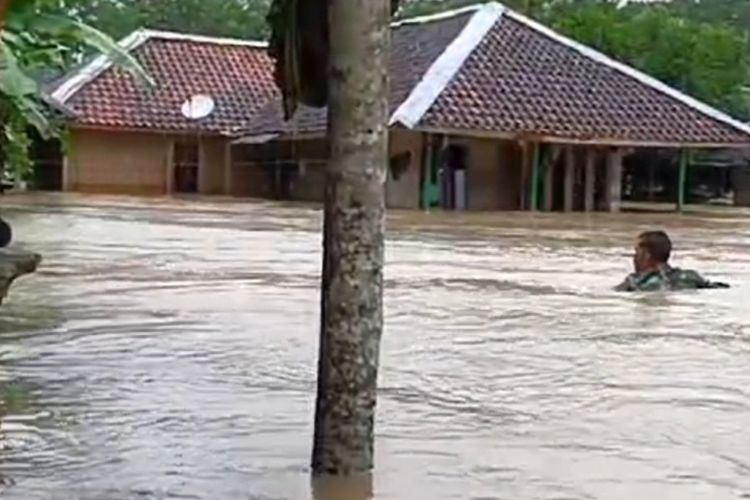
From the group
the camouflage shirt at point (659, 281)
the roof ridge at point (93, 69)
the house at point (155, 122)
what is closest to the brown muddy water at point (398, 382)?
the camouflage shirt at point (659, 281)

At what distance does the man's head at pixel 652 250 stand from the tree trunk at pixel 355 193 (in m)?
A: 7.47

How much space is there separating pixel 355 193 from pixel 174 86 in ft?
129

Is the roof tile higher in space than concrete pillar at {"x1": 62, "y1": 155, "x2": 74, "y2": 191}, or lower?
higher

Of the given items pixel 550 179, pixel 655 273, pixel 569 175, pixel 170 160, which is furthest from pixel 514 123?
pixel 655 273

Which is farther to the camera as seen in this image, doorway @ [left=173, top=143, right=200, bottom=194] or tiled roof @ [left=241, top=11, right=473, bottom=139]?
doorway @ [left=173, top=143, right=200, bottom=194]

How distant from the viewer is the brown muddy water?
5.41m

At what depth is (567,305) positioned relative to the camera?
38.2ft

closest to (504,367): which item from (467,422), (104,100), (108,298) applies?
(467,422)

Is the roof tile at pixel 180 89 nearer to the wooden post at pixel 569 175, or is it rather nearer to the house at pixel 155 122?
the house at pixel 155 122

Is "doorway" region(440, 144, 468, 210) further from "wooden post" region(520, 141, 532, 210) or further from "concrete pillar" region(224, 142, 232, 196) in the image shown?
"concrete pillar" region(224, 142, 232, 196)

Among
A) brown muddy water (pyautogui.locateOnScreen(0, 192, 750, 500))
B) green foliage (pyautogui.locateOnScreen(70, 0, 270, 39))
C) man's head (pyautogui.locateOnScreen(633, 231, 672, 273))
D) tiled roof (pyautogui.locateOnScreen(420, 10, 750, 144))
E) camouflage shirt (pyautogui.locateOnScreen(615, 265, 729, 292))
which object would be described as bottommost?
brown muddy water (pyautogui.locateOnScreen(0, 192, 750, 500))

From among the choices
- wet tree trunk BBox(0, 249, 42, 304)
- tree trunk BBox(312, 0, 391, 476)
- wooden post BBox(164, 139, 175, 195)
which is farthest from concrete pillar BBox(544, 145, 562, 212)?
tree trunk BBox(312, 0, 391, 476)

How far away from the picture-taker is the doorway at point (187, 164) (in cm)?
4278

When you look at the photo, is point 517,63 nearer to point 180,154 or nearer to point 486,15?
point 486,15
